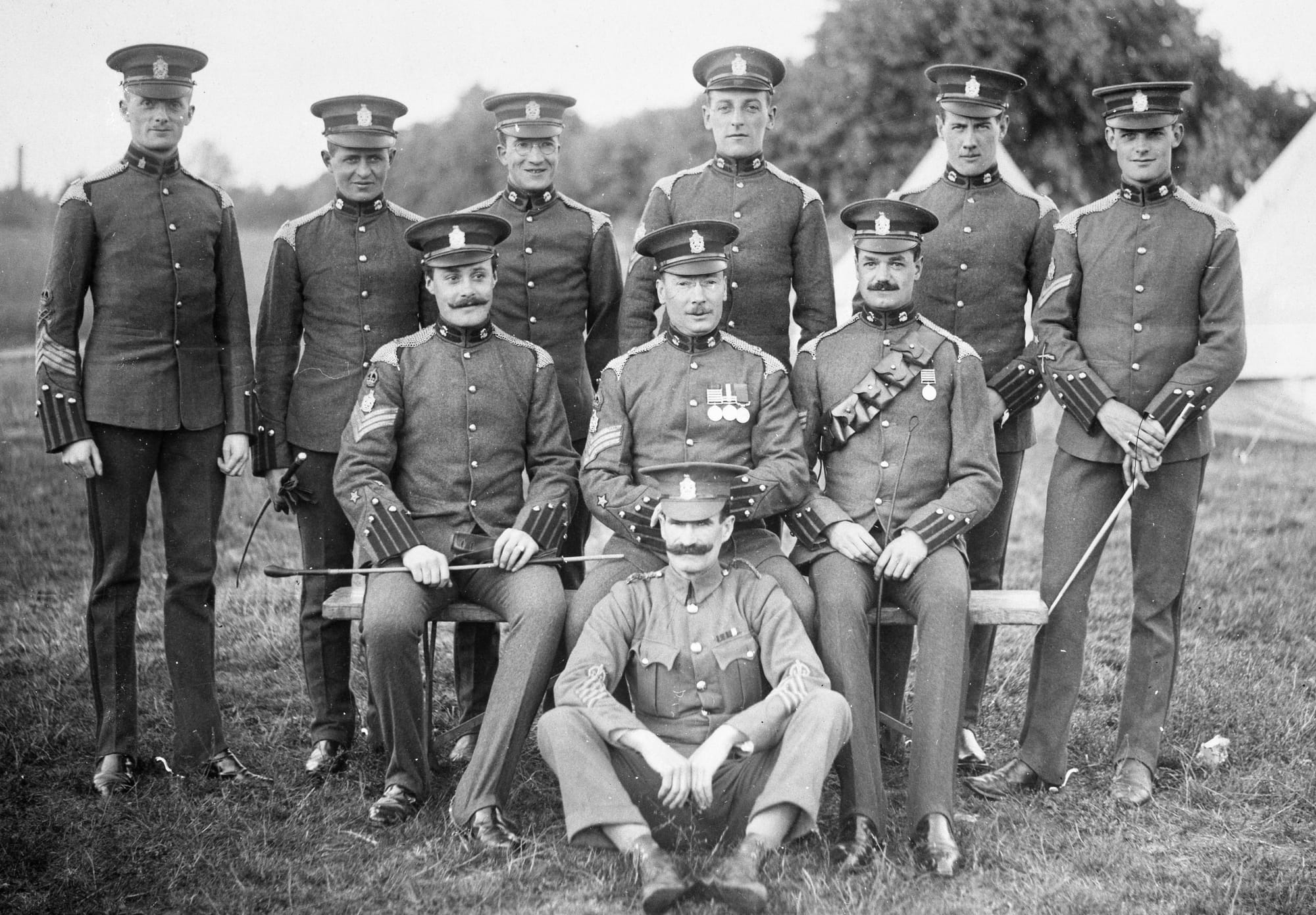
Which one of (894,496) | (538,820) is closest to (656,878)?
(538,820)

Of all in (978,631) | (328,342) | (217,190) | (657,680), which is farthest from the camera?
(978,631)

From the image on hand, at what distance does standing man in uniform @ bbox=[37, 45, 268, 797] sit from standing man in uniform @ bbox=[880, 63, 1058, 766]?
104 inches

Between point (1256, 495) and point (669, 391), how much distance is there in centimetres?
608

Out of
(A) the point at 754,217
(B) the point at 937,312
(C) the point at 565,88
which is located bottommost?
(B) the point at 937,312

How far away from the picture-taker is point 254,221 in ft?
Answer: 37.2

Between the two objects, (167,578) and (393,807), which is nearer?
(393,807)

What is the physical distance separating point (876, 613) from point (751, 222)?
66.8 inches

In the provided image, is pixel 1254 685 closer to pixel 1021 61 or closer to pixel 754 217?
pixel 754 217

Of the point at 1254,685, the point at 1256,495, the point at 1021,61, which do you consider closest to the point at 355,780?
the point at 1254,685

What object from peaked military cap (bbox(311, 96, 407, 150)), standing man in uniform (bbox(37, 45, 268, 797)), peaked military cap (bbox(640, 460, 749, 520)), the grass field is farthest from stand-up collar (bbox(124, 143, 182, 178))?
the grass field

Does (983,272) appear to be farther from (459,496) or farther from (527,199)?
(459,496)

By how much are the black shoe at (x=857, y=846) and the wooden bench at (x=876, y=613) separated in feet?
1.25

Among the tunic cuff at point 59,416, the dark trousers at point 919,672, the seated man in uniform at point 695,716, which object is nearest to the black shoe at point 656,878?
the seated man in uniform at point 695,716

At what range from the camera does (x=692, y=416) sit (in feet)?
15.3
